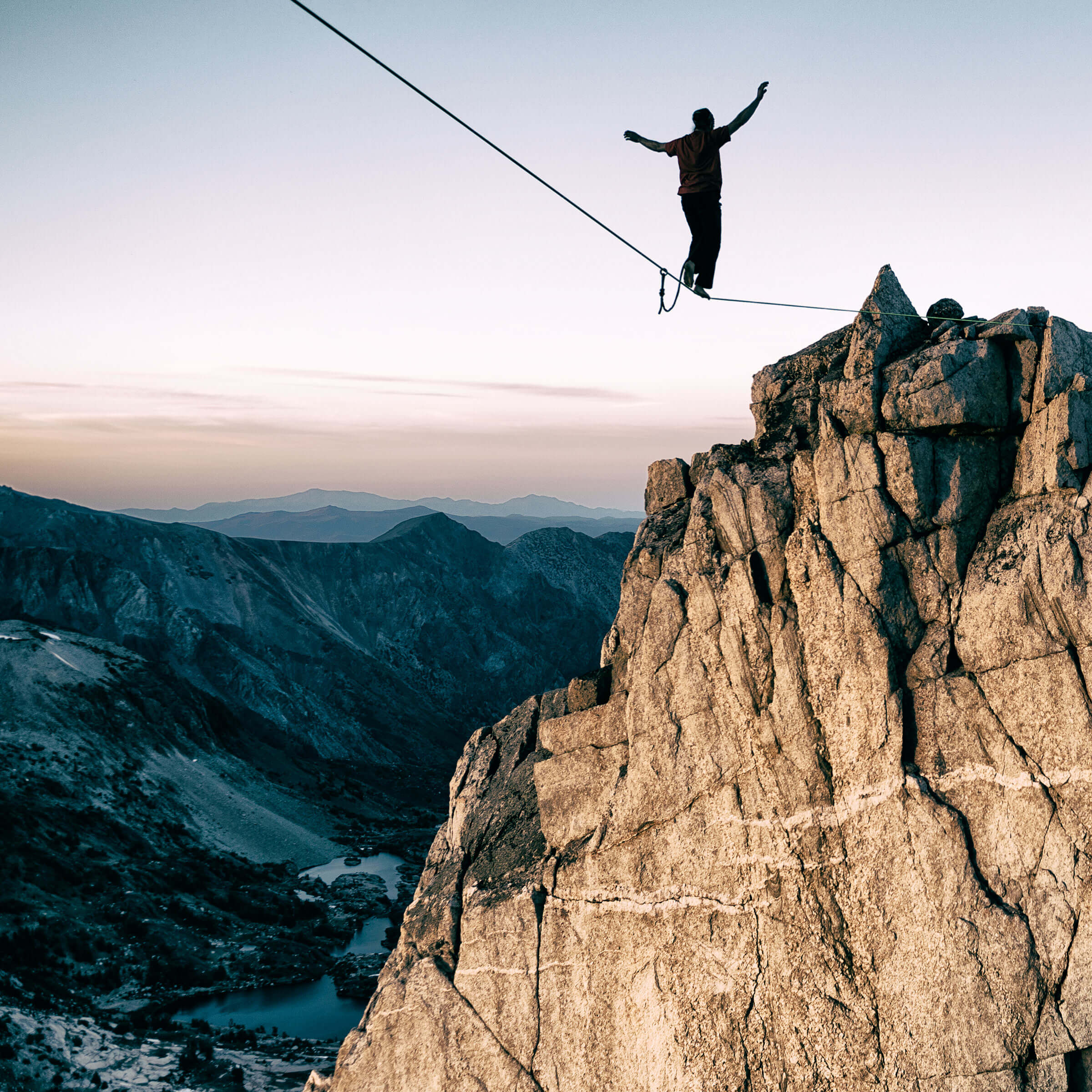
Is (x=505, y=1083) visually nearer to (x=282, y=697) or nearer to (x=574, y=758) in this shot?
(x=574, y=758)

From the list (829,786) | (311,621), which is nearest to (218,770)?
(311,621)

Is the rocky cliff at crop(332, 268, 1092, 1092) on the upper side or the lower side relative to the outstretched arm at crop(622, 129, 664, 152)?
lower

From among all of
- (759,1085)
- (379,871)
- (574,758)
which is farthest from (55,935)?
(759,1085)

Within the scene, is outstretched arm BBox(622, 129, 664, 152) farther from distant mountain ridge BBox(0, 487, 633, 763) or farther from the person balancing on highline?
distant mountain ridge BBox(0, 487, 633, 763)

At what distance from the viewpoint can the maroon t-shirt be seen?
68.2 ft

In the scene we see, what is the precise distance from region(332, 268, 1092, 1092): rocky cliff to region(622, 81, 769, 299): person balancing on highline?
6.77 m

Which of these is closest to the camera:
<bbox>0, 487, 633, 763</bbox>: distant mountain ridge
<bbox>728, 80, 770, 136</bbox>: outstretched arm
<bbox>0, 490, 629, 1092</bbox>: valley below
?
<bbox>728, 80, 770, 136</bbox>: outstretched arm

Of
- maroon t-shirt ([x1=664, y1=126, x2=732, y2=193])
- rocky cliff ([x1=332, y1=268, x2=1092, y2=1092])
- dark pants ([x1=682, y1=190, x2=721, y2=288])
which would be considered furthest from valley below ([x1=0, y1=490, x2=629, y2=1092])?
maroon t-shirt ([x1=664, y1=126, x2=732, y2=193])

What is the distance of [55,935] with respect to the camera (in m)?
68.6

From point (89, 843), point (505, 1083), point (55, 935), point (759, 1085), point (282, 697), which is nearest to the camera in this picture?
point (759, 1085)

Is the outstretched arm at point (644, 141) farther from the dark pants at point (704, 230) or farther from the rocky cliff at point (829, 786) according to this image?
the rocky cliff at point (829, 786)

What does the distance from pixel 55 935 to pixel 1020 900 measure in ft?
228

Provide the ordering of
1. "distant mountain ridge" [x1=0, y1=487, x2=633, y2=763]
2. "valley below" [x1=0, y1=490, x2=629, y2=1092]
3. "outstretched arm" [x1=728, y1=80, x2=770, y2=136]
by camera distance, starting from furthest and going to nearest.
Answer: "distant mountain ridge" [x1=0, y1=487, x2=633, y2=763] < "valley below" [x1=0, y1=490, x2=629, y2=1092] < "outstretched arm" [x1=728, y1=80, x2=770, y2=136]

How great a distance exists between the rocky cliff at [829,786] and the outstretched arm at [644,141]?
8.89 meters
